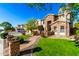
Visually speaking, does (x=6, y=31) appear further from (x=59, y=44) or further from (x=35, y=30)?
(x=59, y=44)

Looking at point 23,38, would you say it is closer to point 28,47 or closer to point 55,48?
point 28,47

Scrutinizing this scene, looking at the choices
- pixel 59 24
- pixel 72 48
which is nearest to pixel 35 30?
pixel 59 24

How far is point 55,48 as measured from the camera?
4.14 m

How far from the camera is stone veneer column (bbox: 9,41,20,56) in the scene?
12.9 ft

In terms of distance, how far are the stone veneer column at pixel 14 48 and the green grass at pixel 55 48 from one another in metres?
0.35

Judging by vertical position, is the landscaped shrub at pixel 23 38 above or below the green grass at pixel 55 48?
above

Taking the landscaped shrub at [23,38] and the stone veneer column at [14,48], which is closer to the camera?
the stone veneer column at [14,48]

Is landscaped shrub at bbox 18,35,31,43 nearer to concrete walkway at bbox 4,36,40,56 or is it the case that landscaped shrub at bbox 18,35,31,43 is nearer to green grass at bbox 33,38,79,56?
concrete walkway at bbox 4,36,40,56

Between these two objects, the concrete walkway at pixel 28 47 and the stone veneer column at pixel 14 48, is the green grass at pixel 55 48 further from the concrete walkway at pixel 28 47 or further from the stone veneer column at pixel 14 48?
the stone veneer column at pixel 14 48

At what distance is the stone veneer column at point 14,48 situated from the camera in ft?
12.9

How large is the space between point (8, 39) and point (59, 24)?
1115 millimetres

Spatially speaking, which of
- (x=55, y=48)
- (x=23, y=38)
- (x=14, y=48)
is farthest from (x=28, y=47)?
(x=55, y=48)

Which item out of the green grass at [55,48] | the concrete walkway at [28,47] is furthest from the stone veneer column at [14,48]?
the green grass at [55,48]

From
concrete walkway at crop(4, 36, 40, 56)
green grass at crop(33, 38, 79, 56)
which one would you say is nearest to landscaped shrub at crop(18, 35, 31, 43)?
concrete walkway at crop(4, 36, 40, 56)
